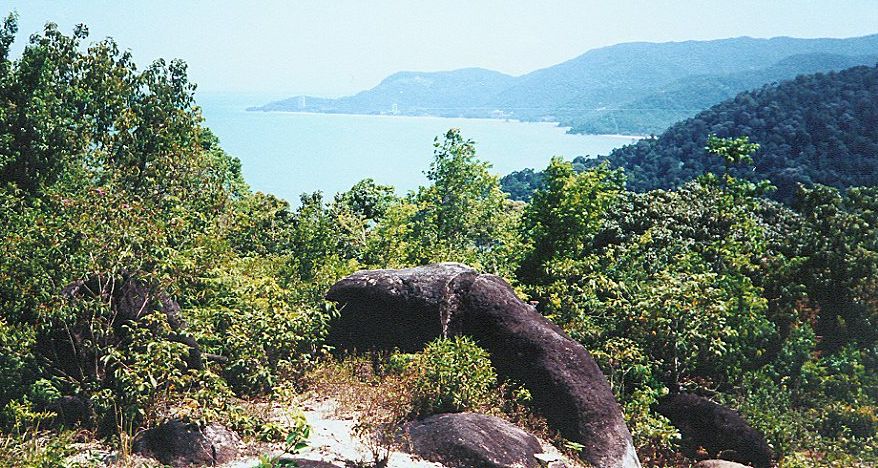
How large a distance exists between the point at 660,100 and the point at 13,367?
129005mm

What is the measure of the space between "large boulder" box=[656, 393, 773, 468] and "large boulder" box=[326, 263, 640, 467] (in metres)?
1.72

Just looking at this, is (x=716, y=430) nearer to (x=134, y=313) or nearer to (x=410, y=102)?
(x=134, y=313)

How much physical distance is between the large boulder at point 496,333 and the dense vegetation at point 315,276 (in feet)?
1.64

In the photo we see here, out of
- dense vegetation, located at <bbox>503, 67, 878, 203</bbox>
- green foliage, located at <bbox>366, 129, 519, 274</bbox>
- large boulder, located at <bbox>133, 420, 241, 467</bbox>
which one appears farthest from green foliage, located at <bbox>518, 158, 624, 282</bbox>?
dense vegetation, located at <bbox>503, 67, 878, 203</bbox>

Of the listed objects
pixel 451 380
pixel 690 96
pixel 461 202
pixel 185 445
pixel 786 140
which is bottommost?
pixel 185 445

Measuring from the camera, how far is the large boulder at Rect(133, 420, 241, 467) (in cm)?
661

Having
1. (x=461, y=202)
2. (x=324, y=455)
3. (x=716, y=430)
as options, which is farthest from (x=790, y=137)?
(x=324, y=455)

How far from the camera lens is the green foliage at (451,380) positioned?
7.93 metres

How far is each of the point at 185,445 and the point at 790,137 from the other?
203 ft

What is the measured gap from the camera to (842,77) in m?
66.2

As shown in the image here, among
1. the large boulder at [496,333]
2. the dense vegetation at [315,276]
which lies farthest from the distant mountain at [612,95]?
the large boulder at [496,333]

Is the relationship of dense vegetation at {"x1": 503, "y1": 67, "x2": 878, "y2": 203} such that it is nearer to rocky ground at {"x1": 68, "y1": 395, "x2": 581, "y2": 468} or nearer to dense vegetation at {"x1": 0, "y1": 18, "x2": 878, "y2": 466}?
dense vegetation at {"x1": 0, "y1": 18, "x2": 878, "y2": 466}

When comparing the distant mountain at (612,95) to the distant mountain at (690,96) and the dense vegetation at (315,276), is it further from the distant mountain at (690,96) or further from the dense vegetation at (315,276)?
the dense vegetation at (315,276)

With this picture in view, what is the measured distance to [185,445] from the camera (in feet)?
21.9
